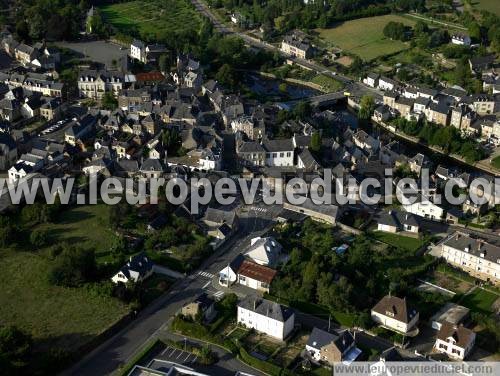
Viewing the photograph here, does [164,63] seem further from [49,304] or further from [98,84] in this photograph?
[49,304]

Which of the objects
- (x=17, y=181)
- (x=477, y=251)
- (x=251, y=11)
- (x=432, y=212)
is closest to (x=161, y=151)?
(x=17, y=181)

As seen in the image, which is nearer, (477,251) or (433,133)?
(477,251)

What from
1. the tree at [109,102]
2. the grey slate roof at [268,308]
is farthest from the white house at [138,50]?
the grey slate roof at [268,308]

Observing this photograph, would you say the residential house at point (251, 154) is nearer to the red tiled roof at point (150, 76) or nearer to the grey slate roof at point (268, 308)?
the red tiled roof at point (150, 76)

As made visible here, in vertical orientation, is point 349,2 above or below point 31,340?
above

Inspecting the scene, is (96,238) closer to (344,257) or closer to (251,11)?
(344,257)

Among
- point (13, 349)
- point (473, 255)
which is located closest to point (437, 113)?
point (473, 255)
